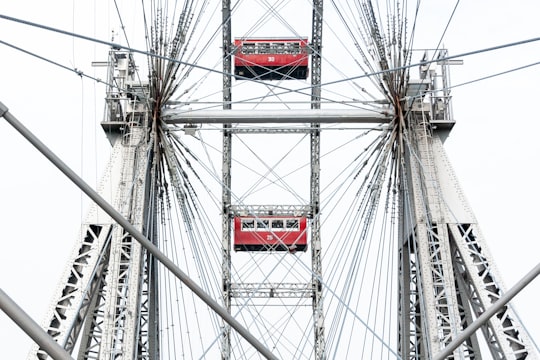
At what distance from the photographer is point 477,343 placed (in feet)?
55.4

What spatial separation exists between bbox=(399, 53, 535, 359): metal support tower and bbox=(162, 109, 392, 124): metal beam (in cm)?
81

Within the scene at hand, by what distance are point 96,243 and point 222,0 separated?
492 inches

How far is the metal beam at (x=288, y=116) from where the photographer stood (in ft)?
62.3

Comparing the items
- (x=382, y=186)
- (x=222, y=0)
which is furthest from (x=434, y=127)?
(x=222, y=0)

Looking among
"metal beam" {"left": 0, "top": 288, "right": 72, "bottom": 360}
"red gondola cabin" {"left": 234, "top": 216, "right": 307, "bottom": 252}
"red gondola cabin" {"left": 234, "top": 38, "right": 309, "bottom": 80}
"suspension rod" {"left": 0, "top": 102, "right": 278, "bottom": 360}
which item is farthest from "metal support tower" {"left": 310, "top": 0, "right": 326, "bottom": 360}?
"metal beam" {"left": 0, "top": 288, "right": 72, "bottom": 360}

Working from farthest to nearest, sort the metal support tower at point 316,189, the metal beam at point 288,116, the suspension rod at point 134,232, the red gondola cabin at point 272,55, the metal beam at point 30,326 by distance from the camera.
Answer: the red gondola cabin at point 272,55 < the metal support tower at point 316,189 < the metal beam at point 288,116 < the suspension rod at point 134,232 < the metal beam at point 30,326

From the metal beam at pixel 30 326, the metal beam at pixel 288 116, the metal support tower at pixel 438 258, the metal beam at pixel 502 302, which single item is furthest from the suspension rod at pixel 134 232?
the metal beam at pixel 288 116

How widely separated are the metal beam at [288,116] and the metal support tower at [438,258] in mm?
809

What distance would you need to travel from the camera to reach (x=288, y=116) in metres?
19.0

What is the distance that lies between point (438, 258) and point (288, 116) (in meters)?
4.21

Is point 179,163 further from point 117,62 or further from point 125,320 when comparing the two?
A: point 125,320

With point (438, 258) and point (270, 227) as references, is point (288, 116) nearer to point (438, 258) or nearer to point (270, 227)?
point (438, 258)

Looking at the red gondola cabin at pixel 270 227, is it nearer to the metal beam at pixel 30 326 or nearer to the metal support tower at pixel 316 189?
the metal support tower at pixel 316 189

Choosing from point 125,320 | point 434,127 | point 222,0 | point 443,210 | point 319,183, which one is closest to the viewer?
point 125,320
